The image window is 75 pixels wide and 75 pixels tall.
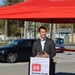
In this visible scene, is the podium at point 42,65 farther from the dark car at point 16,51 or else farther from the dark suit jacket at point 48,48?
the dark car at point 16,51

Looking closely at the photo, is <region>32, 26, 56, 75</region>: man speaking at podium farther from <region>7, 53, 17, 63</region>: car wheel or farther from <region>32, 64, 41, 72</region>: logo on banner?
<region>7, 53, 17, 63</region>: car wheel

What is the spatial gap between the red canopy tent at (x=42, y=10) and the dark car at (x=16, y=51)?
485 inches

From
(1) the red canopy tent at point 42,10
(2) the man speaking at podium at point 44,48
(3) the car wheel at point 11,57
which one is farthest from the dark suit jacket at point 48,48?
(3) the car wheel at point 11,57

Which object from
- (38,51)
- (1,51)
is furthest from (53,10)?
(1,51)

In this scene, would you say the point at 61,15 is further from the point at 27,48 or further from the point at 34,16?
the point at 27,48

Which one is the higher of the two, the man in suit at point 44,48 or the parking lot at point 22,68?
the man in suit at point 44,48

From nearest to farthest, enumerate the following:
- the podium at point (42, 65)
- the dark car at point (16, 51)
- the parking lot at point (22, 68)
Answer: the podium at point (42, 65), the parking lot at point (22, 68), the dark car at point (16, 51)

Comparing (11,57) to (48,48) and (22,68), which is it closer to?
(22,68)

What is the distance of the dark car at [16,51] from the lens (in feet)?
68.8

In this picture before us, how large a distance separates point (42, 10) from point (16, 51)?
13482 mm

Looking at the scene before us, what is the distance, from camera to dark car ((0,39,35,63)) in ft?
68.8

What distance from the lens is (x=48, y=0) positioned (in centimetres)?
889

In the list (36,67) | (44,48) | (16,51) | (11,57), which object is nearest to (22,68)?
(11,57)

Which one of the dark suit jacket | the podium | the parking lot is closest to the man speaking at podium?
the dark suit jacket
